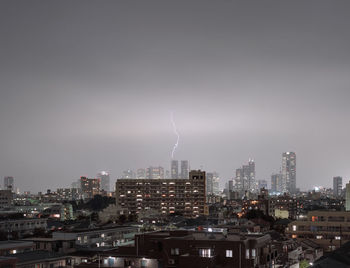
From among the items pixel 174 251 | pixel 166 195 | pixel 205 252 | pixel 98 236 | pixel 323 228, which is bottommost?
pixel 166 195

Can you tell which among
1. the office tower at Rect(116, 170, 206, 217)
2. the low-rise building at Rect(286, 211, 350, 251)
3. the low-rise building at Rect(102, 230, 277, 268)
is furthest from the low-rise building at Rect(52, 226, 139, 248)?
the office tower at Rect(116, 170, 206, 217)

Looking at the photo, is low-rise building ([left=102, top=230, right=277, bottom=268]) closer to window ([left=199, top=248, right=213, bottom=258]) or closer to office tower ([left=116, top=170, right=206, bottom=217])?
window ([left=199, top=248, right=213, bottom=258])

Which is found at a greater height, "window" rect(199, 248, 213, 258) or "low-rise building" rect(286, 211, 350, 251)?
"window" rect(199, 248, 213, 258)

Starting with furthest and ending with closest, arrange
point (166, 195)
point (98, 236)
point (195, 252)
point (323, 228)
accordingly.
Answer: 1. point (166, 195)
2. point (323, 228)
3. point (98, 236)
4. point (195, 252)

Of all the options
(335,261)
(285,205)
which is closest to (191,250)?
(335,261)

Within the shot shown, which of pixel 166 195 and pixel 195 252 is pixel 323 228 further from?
pixel 166 195

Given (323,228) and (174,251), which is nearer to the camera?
(174,251)

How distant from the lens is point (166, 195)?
336ft

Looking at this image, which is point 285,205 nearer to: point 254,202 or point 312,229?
point 254,202

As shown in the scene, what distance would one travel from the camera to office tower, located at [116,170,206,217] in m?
99.8

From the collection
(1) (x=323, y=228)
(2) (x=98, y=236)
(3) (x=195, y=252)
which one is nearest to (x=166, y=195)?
(2) (x=98, y=236)

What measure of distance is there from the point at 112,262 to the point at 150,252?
1960 mm

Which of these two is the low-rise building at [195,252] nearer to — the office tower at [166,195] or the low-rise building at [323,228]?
the low-rise building at [323,228]

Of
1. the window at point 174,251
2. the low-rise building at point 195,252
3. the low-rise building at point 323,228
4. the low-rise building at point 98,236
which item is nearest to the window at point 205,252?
the low-rise building at point 195,252
